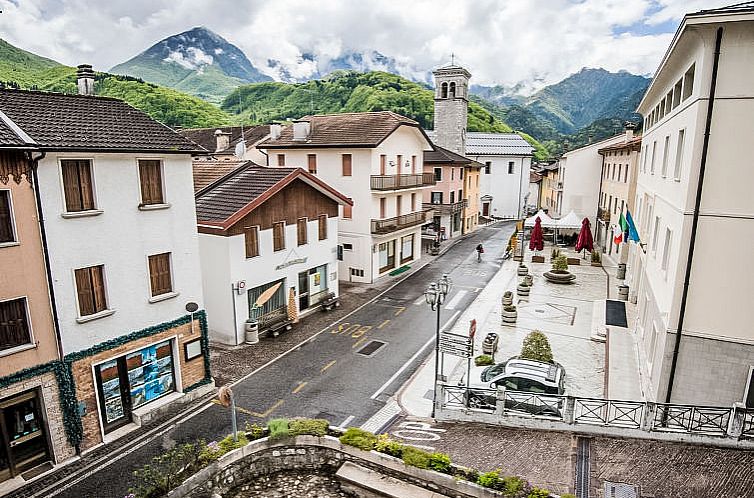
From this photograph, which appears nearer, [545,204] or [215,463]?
[215,463]

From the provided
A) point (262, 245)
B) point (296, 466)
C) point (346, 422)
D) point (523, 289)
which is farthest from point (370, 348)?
Result: point (523, 289)

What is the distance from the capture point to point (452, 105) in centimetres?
5388

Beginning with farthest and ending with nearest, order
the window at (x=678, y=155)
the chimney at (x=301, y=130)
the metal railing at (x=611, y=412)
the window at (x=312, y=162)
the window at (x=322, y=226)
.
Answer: the chimney at (x=301, y=130), the window at (x=312, y=162), the window at (x=322, y=226), the window at (x=678, y=155), the metal railing at (x=611, y=412)

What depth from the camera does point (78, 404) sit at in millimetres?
12289

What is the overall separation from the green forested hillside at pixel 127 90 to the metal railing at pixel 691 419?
7565 cm

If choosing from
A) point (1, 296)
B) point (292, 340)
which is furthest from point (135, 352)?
point (292, 340)

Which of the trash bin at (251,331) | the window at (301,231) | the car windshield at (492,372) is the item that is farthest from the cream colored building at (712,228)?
the window at (301,231)

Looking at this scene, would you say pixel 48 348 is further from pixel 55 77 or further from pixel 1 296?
pixel 55 77

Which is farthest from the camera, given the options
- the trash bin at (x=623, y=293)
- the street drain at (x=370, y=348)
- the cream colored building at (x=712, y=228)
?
the trash bin at (x=623, y=293)

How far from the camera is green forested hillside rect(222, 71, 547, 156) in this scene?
91.4 meters

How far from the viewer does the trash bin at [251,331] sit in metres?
19.7

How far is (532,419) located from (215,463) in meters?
8.14

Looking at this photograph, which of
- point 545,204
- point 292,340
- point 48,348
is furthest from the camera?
point 545,204

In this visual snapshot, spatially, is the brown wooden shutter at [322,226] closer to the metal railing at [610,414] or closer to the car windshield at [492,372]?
the car windshield at [492,372]
